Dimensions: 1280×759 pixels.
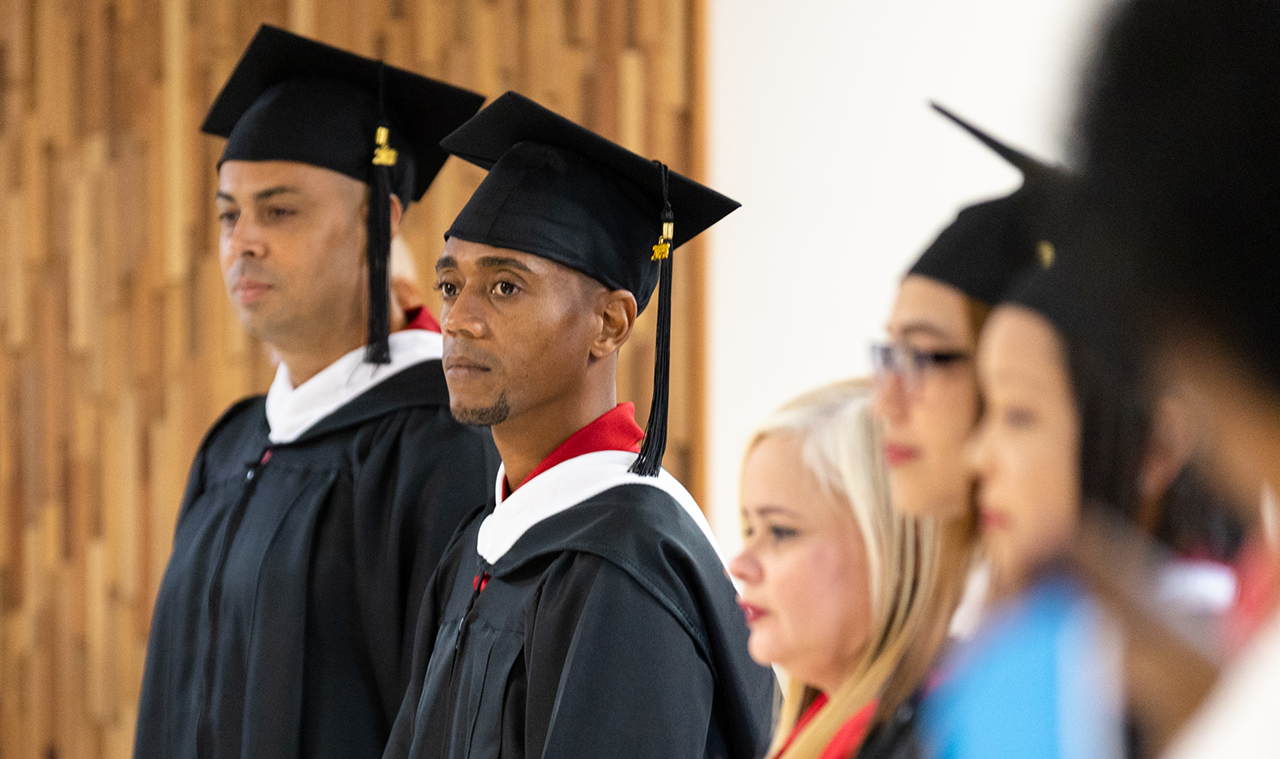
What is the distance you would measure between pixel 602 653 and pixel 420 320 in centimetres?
103

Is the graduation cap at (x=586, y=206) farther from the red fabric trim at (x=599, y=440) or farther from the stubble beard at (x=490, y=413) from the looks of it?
the stubble beard at (x=490, y=413)

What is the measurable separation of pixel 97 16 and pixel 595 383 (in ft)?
10.1

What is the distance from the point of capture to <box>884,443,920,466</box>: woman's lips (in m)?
0.80

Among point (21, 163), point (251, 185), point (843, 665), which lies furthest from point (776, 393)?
point (21, 163)

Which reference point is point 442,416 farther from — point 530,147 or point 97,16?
point 97,16

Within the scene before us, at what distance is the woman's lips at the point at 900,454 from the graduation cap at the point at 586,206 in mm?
804

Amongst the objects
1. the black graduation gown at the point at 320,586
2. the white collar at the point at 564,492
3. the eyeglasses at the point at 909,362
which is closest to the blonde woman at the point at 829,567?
the eyeglasses at the point at 909,362

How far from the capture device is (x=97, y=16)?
3.94m

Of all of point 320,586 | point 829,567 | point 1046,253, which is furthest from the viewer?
point 320,586

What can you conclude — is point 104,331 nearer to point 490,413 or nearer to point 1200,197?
point 490,413

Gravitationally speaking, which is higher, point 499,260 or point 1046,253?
point 1046,253

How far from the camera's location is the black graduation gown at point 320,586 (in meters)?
1.95

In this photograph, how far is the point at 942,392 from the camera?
0.80 m

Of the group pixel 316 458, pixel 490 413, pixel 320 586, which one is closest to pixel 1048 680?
pixel 490 413
